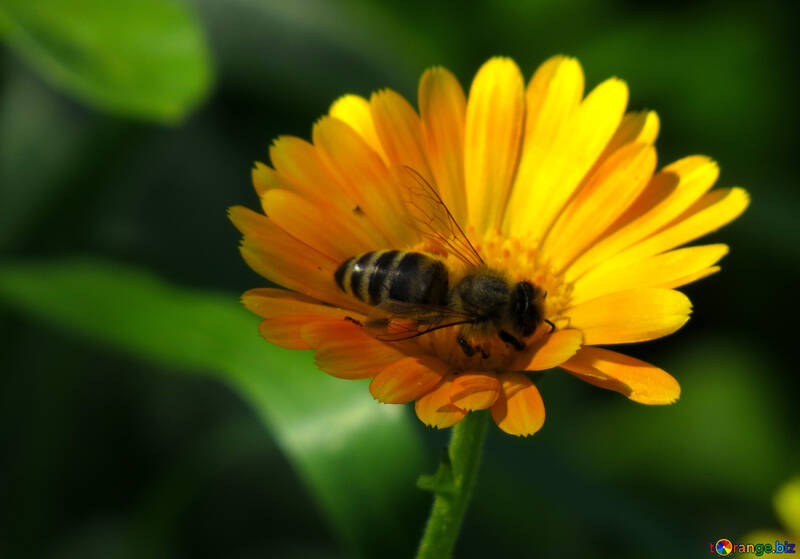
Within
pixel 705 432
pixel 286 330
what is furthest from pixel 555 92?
pixel 705 432

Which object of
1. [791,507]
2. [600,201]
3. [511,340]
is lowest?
[791,507]

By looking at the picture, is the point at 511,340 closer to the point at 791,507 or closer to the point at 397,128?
the point at 397,128

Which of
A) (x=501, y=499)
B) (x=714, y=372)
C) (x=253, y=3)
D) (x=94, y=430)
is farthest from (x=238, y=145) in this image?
(x=714, y=372)

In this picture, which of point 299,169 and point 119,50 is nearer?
point 299,169

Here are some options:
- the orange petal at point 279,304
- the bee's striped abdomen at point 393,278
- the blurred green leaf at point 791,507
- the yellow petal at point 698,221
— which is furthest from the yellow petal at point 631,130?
the blurred green leaf at point 791,507

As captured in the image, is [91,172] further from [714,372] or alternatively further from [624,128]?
[714,372]

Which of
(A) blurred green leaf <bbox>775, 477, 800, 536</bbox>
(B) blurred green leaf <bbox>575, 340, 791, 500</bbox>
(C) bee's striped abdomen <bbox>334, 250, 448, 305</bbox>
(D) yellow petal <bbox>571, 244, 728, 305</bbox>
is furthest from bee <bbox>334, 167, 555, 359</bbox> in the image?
(B) blurred green leaf <bbox>575, 340, 791, 500</bbox>
